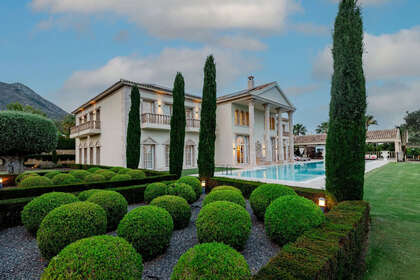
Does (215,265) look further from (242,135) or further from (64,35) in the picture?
(64,35)

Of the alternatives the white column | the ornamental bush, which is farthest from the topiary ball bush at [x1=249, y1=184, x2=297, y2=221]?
the white column

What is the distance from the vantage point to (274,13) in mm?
13203

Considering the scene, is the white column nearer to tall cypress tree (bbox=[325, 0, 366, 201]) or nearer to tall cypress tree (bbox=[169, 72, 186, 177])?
tall cypress tree (bbox=[169, 72, 186, 177])

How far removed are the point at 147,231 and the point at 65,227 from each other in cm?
133

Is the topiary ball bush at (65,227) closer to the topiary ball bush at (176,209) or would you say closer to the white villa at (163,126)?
the topiary ball bush at (176,209)

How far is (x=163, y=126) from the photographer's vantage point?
1795 cm

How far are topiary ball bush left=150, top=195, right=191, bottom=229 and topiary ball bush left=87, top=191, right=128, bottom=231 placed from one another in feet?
2.86

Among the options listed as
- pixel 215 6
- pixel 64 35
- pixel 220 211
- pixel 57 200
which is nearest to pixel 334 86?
pixel 220 211

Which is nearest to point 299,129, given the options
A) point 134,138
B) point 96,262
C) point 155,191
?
point 134,138

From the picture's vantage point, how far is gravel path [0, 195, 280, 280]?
306cm

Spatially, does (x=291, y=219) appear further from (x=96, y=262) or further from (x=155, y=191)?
(x=155, y=191)

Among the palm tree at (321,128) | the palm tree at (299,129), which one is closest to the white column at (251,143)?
the palm tree at (299,129)

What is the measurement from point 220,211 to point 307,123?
5765cm

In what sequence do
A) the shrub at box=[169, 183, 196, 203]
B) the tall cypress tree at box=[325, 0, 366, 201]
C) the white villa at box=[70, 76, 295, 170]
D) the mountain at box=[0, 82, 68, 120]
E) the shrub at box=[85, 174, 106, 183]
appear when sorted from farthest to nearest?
1. the mountain at box=[0, 82, 68, 120]
2. the white villa at box=[70, 76, 295, 170]
3. the shrub at box=[85, 174, 106, 183]
4. the shrub at box=[169, 183, 196, 203]
5. the tall cypress tree at box=[325, 0, 366, 201]
